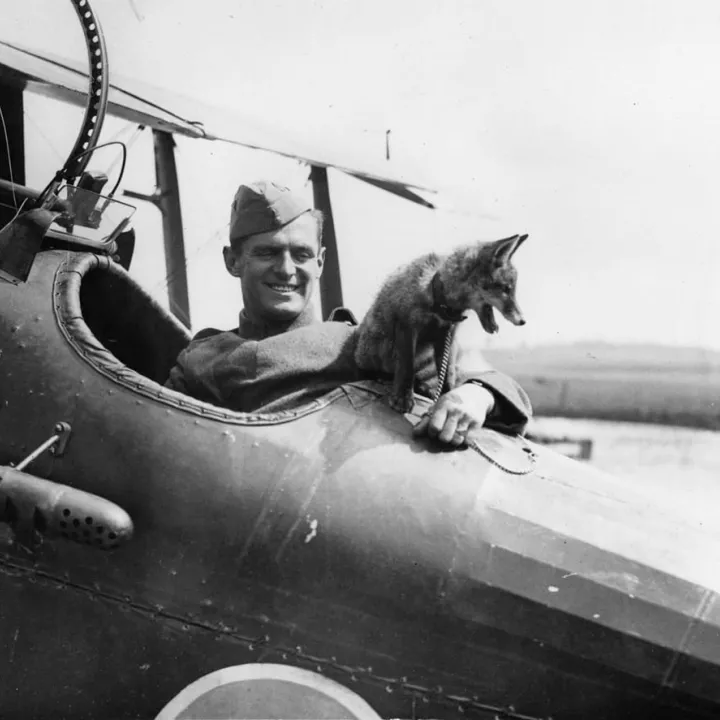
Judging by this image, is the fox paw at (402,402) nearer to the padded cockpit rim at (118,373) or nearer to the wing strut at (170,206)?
the padded cockpit rim at (118,373)

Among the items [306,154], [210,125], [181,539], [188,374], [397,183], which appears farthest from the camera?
[397,183]

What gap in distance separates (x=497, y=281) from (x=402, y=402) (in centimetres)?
44

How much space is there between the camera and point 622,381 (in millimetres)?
5578

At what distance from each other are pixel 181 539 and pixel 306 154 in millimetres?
5249

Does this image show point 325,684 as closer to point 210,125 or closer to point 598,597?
point 598,597

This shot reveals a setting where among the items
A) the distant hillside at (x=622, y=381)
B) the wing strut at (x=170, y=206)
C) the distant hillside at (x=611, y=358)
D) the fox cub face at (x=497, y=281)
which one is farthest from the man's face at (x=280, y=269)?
the wing strut at (x=170, y=206)

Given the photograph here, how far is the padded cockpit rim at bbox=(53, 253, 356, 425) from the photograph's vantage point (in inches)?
84.4

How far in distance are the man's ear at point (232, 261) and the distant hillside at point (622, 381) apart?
260 centimetres

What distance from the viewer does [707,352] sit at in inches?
189

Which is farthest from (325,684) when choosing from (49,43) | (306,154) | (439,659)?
(306,154)

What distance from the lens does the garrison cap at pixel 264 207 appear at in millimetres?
2877

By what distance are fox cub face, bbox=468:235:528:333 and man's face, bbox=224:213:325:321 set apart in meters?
0.82

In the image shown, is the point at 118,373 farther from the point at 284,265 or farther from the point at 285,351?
the point at 284,265

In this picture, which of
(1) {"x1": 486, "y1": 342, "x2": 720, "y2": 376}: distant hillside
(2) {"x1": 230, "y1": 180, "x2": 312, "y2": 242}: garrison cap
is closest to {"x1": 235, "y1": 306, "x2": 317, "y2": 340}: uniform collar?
(2) {"x1": 230, "y1": 180, "x2": 312, "y2": 242}: garrison cap
